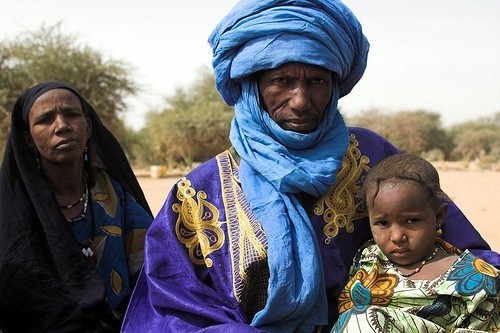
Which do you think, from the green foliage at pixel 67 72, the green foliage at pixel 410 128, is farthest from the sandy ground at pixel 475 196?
the green foliage at pixel 410 128

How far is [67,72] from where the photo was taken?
2523 cm

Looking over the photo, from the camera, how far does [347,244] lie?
3348 mm

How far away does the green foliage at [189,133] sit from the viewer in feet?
101

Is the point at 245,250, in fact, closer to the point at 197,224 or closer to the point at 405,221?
the point at 197,224

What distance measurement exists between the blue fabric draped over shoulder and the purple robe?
46cm

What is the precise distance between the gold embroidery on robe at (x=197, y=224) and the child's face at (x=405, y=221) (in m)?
0.71

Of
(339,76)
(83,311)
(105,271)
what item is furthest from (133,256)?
(339,76)

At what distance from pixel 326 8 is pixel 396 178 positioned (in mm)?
853

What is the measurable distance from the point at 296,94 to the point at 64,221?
4.75ft

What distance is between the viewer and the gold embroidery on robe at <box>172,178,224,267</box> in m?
3.18

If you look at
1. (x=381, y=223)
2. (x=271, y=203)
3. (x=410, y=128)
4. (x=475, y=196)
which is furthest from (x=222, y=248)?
(x=410, y=128)

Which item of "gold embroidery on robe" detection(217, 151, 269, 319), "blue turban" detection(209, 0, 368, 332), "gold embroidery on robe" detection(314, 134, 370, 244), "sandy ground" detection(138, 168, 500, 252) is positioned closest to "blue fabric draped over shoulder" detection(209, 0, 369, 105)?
"blue turban" detection(209, 0, 368, 332)

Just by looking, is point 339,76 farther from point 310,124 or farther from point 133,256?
point 133,256

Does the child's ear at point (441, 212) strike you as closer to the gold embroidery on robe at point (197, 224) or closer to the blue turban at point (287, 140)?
the blue turban at point (287, 140)
